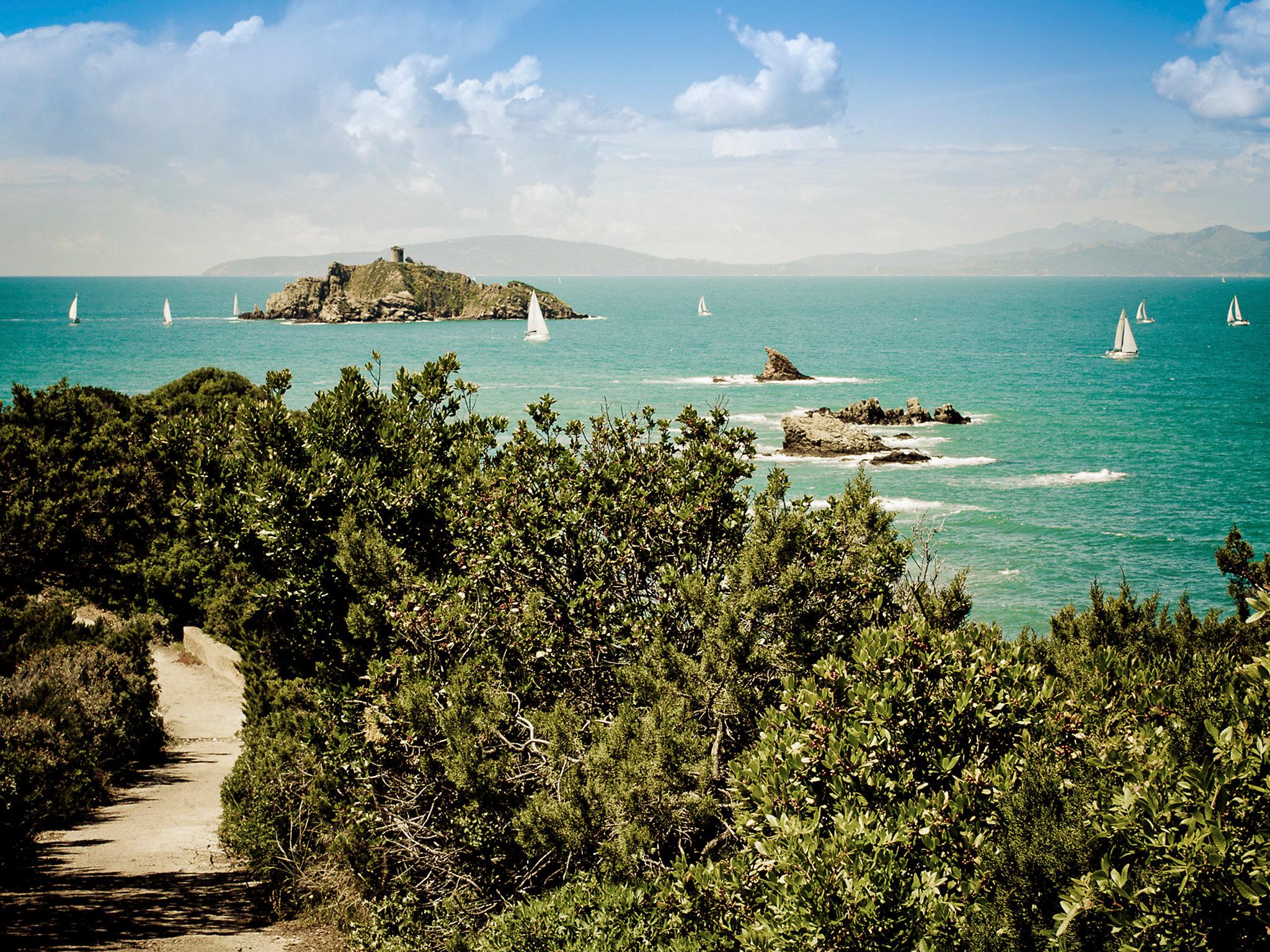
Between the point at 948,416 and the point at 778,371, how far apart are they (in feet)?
75.6

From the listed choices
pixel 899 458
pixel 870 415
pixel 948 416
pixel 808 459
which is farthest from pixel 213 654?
pixel 948 416

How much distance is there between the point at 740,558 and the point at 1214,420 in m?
76.7

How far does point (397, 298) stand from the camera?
17512 cm

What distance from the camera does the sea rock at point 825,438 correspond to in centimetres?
5491

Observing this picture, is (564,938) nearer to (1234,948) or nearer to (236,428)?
(1234,948)

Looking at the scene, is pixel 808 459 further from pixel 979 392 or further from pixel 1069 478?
pixel 979 392

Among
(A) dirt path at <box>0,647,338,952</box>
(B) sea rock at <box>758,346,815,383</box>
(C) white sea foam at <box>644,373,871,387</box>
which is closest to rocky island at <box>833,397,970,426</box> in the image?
(C) white sea foam at <box>644,373,871,387</box>

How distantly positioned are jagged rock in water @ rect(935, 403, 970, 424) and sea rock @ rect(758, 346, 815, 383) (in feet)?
69.2

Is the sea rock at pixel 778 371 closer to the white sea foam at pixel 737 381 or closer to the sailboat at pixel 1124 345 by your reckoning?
the white sea foam at pixel 737 381

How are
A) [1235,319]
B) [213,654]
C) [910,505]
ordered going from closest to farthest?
1. [213,654]
2. [910,505]
3. [1235,319]

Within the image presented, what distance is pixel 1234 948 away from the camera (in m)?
4.81

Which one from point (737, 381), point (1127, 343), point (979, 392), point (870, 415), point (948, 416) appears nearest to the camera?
point (870, 415)

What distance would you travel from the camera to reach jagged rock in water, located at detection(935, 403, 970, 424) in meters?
66.6

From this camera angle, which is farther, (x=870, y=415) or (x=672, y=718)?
(x=870, y=415)
